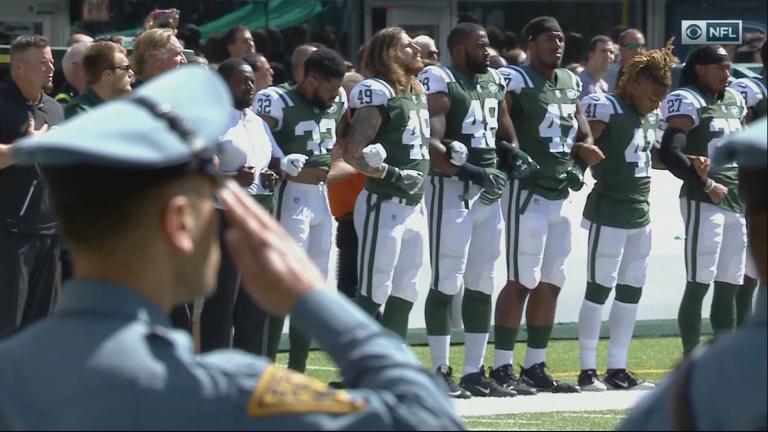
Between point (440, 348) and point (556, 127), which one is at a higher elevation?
point (556, 127)

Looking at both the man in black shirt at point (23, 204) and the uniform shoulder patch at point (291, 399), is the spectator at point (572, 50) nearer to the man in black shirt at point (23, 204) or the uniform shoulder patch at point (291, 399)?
the man in black shirt at point (23, 204)

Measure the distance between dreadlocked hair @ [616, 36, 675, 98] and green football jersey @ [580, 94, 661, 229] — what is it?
107mm

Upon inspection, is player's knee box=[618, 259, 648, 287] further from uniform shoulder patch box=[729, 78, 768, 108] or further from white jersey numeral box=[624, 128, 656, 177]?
uniform shoulder patch box=[729, 78, 768, 108]

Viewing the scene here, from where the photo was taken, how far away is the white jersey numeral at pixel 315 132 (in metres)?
8.29

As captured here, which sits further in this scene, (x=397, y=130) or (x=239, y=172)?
(x=397, y=130)

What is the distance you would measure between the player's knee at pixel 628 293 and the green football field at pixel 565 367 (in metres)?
0.50

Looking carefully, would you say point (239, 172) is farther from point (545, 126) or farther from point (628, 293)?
point (628, 293)

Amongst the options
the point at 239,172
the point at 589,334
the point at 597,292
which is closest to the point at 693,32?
the point at 597,292

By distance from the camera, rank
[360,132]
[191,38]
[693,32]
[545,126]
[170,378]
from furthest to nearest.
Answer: [191,38], [693,32], [545,126], [360,132], [170,378]

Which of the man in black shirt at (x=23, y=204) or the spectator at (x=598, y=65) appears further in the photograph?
the spectator at (x=598, y=65)

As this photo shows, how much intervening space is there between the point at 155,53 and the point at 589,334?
3.12 meters

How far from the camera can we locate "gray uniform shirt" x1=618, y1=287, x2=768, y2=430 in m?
1.94

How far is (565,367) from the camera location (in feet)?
32.3

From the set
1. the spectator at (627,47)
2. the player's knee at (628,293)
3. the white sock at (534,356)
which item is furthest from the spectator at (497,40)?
the white sock at (534,356)
